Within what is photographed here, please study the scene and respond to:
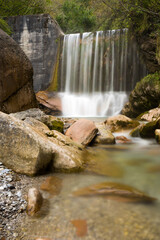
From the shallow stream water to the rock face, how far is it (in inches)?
195

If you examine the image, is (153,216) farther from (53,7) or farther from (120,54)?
(53,7)

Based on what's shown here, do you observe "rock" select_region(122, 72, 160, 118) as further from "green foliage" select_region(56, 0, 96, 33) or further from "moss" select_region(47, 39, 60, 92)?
"green foliage" select_region(56, 0, 96, 33)

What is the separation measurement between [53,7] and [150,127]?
23482 millimetres

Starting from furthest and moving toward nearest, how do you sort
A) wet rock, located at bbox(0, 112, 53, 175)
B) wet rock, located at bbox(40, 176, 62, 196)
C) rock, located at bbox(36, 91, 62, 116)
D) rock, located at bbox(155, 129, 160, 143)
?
1. rock, located at bbox(36, 91, 62, 116)
2. rock, located at bbox(155, 129, 160, 143)
3. wet rock, located at bbox(0, 112, 53, 175)
4. wet rock, located at bbox(40, 176, 62, 196)

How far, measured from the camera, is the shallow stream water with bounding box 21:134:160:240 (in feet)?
6.72

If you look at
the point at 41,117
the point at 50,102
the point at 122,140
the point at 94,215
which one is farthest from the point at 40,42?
the point at 94,215

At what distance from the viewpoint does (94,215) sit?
2.37 m

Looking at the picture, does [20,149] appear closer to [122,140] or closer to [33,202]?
[33,202]

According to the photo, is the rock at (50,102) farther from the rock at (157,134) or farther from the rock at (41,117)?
the rock at (157,134)

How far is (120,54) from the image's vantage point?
54.5 ft

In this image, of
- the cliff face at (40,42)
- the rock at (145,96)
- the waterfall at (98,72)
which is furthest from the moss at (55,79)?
the rock at (145,96)

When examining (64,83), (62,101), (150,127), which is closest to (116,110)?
(62,101)

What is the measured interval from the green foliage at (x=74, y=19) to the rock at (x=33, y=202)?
2474 centimetres

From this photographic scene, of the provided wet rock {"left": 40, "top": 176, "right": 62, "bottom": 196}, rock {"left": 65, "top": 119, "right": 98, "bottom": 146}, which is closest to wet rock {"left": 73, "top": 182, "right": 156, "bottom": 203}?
wet rock {"left": 40, "top": 176, "right": 62, "bottom": 196}
